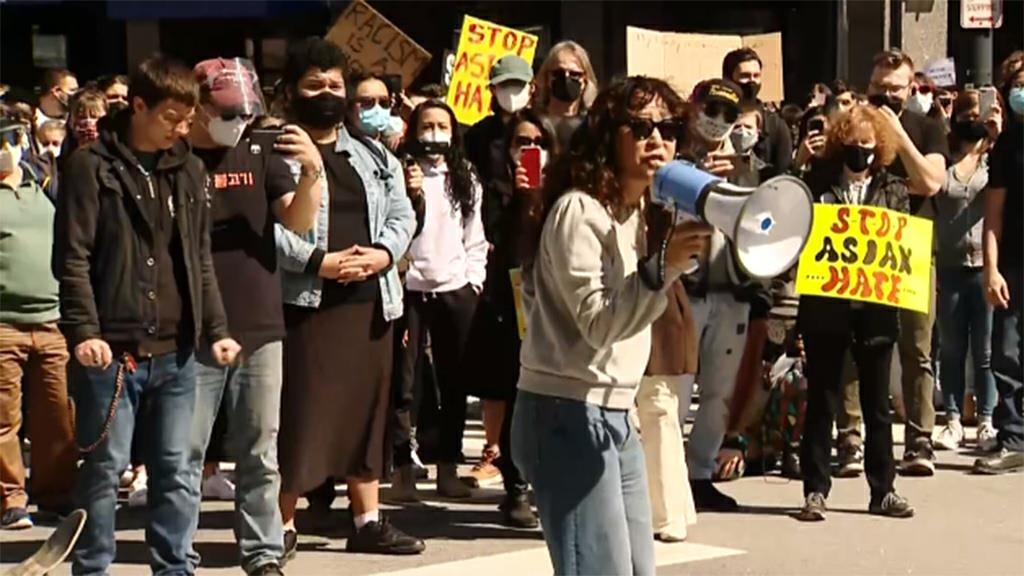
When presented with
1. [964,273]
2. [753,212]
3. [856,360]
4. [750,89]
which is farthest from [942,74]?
[753,212]

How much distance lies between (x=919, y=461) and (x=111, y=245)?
4791 mm

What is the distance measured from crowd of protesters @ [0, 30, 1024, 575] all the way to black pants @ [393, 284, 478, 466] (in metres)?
0.02

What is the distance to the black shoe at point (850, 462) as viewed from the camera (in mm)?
9062

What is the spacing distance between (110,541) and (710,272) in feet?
11.5

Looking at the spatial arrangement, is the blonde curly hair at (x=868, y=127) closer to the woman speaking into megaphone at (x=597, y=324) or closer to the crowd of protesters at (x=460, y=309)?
the crowd of protesters at (x=460, y=309)

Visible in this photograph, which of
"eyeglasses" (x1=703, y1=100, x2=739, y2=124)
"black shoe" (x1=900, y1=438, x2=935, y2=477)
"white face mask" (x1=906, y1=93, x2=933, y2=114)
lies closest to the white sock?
"eyeglasses" (x1=703, y1=100, x2=739, y2=124)

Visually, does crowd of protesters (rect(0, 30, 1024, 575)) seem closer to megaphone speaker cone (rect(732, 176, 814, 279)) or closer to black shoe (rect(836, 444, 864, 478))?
black shoe (rect(836, 444, 864, 478))

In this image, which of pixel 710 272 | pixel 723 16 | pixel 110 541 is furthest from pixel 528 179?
pixel 723 16

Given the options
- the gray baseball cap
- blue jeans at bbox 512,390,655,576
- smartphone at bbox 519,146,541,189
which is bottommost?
blue jeans at bbox 512,390,655,576

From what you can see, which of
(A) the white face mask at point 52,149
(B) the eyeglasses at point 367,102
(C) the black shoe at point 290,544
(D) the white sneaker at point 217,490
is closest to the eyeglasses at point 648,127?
(C) the black shoe at point 290,544

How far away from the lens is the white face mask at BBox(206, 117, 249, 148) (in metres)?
6.40

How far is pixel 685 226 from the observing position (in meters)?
4.29

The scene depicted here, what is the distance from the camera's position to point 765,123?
Result: 9102mm

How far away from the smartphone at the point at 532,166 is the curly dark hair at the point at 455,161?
1321 mm
